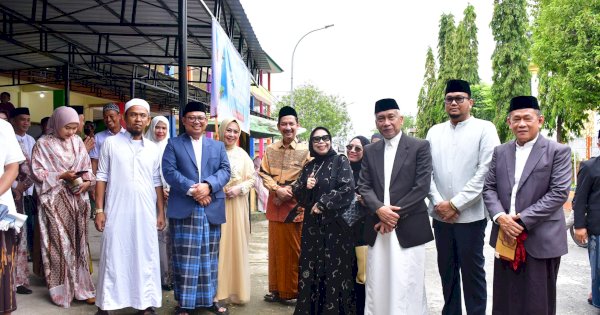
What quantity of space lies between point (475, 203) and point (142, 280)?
2.88m

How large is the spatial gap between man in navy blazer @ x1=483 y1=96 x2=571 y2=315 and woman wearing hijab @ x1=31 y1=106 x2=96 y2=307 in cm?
369

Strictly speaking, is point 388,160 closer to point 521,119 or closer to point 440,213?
point 440,213

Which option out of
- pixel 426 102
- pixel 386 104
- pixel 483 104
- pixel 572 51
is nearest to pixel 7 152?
pixel 386 104

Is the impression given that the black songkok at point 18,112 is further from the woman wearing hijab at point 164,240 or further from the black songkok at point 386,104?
the black songkok at point 386,104

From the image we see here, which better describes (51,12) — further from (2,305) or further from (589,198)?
(589,198)

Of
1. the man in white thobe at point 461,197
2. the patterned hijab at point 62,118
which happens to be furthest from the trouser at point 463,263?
the patterned hijab at point 62,118

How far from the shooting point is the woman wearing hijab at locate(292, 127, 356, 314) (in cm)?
418

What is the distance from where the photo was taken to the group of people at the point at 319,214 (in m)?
3.55

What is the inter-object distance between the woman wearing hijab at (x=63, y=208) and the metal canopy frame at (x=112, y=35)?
1.24 meters

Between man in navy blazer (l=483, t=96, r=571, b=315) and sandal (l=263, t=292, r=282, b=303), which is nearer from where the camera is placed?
man in navy blazer (l=483, t=96, r=571, b=315)

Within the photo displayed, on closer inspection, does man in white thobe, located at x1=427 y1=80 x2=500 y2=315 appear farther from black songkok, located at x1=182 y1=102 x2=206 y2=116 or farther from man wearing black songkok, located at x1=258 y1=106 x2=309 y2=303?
black songkok, located at x1=182 y1=102 x2=206 y2=116

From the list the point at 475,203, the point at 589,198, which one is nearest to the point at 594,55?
the point at 589,198

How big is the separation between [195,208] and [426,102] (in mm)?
44977

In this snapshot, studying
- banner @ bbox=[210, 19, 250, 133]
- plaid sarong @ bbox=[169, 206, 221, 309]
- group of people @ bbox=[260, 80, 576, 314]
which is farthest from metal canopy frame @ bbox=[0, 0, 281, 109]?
group of people @ bbox=[260, 80, 576, 314]
